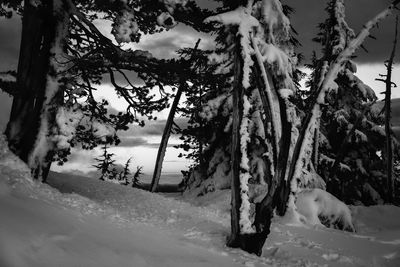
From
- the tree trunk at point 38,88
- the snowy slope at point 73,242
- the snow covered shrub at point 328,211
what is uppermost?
the tree trunk at point 38,88

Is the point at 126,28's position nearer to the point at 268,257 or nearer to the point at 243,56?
the point at 243,56

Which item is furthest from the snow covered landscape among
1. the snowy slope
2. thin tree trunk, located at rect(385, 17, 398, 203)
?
thin tree trunk, located at rect(385, 17, 398, 203)

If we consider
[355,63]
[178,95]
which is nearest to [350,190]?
[355,63]

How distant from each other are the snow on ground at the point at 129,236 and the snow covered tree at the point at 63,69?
92 cm

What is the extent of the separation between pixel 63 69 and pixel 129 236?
215 inches

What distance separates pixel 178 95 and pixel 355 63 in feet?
37.3

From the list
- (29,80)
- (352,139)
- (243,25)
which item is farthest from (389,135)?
(29,80)

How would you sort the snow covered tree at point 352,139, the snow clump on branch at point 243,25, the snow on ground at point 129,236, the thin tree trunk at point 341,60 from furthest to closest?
1. the snow covered tree at point 352,139
2. the thin tree trunk at point 341,60
3. the snow clump on branch at point 243,25
4. the snow on ground at point 129,236

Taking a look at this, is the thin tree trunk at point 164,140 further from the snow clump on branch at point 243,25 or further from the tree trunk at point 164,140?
the snow clump on branch at point 243,25

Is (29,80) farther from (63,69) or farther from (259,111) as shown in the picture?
(259,111)

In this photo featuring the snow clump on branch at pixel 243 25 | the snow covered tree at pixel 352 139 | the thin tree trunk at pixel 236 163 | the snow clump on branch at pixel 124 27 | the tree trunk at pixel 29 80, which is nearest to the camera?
the thin tree trunk at pixel 236 163

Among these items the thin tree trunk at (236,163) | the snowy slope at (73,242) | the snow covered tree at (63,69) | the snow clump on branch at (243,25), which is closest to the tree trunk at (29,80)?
the snow covered tree at (63,69)

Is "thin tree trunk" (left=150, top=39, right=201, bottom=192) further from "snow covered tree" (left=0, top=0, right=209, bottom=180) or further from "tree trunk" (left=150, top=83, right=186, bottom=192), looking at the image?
"snow covered tree" (left=0, top=0, right=209, bottom=180)

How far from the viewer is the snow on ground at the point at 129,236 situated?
4145 mm
